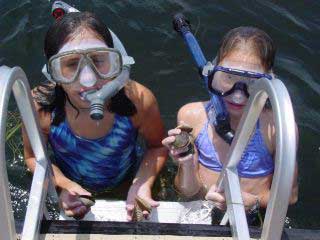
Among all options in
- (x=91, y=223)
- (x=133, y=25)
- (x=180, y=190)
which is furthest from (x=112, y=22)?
(x=91, y=223)

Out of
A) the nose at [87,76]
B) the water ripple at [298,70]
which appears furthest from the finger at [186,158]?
the water ripple at [298,70]

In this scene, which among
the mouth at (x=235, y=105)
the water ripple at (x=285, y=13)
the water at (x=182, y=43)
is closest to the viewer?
the mouth at (x=235, y=105)

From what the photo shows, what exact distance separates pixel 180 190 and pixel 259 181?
522 mm

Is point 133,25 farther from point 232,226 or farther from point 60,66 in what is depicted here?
point 232,226

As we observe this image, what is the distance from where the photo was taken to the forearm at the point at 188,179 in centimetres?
309

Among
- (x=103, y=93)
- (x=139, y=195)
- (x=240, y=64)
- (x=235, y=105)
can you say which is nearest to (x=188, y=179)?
(x=139, y=195)

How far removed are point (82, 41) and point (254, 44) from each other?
3.48ft

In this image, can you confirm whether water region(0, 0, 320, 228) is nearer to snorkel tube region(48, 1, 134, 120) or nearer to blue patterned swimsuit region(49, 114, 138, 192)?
blue patterned swimsuit region(49, 114, 138, 192)

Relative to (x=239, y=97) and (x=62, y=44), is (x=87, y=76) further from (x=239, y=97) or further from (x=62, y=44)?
(x=239, y=97)

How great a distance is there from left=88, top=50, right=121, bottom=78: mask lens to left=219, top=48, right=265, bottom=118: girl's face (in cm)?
70

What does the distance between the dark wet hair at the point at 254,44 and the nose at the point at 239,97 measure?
0.25 metres

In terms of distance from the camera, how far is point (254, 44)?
10.2ft

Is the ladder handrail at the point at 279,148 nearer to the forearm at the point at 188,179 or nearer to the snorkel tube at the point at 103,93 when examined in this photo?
the snorkel tube at the point at 103,93

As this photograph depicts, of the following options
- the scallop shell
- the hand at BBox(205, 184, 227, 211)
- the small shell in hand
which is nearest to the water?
the small shell in hand
